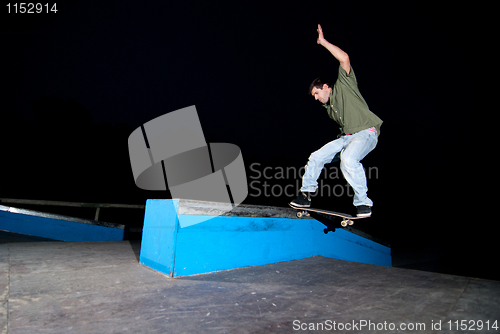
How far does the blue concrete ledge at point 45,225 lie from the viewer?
6.18 meters

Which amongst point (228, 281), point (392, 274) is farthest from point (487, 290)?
point (228, 281)

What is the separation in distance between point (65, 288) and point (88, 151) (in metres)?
32.9

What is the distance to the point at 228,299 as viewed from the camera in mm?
2131

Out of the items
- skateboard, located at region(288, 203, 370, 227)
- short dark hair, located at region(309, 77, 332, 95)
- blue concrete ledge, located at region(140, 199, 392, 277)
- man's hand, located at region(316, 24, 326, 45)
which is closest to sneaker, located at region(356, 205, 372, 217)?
skateboard, located at region(288, 203, 370, 227)

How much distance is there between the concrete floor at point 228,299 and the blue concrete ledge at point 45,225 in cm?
358

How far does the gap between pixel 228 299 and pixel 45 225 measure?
6489 mm

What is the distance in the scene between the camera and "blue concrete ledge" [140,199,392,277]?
2793 mm

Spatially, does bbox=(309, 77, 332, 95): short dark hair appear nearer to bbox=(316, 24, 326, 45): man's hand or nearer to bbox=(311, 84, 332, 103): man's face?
bbox=(311, 84, 332, 103): man's face

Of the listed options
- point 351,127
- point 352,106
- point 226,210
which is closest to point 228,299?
point 226,210

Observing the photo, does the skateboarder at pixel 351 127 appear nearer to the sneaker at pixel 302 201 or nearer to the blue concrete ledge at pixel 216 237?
the sneaker at pixel 302 201

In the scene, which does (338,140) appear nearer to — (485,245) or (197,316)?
(197,316)

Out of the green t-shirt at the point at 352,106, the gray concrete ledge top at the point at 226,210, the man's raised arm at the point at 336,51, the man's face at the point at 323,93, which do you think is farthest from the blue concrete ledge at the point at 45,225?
the man's raised arm at the point at 336,51

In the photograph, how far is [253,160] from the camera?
48.8 meters

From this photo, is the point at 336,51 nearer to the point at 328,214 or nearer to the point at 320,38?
the point at 320,38
